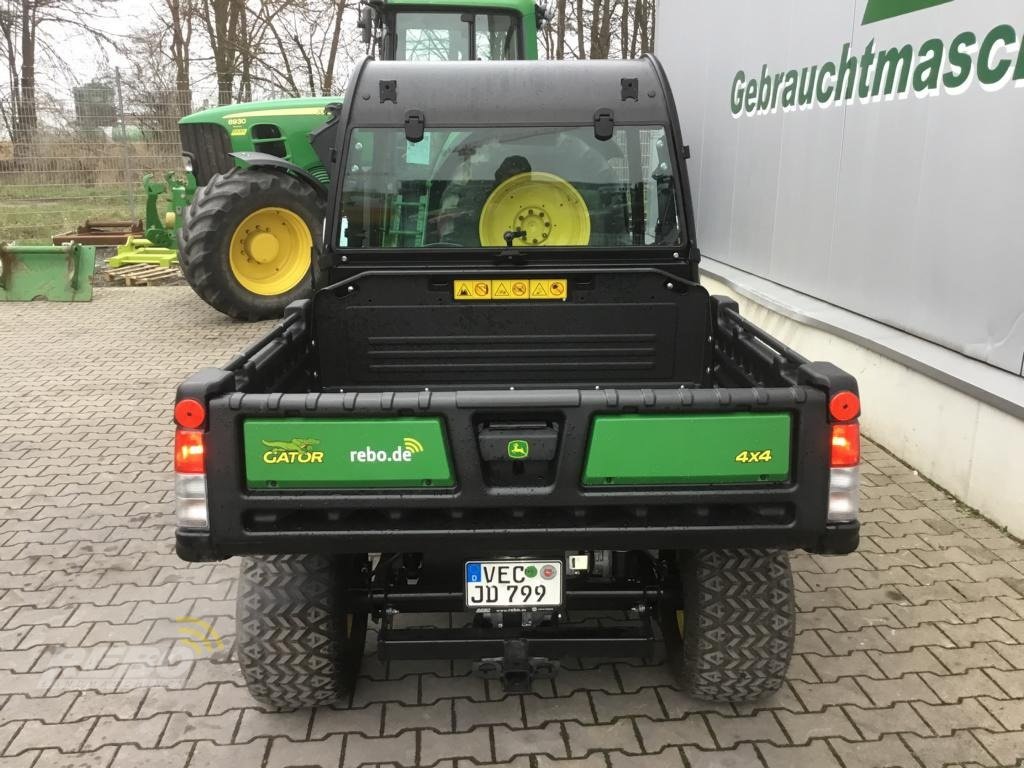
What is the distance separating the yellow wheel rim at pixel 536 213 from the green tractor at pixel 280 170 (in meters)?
4.44

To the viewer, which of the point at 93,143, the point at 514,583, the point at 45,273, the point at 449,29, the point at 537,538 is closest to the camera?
the point at 537,538

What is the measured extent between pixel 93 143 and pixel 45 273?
4.74 m

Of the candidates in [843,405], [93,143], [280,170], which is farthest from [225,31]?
[843,405]

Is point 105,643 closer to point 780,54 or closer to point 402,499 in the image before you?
point 402,499

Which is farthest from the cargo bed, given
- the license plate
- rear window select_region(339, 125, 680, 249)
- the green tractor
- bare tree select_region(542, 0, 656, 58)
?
bare tree select_region(542, 0, 656, 58)

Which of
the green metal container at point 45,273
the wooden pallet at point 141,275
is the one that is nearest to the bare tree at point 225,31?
the wooden pallet at point 141,275

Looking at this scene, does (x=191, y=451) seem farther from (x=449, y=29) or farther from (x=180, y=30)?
(x=180, y=30)

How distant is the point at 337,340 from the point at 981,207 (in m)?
3.33

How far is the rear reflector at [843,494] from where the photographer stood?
8.20 feet

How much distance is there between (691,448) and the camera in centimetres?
246

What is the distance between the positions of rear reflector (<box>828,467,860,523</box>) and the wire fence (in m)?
14.1

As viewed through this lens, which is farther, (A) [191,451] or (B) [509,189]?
(B) [509,189]

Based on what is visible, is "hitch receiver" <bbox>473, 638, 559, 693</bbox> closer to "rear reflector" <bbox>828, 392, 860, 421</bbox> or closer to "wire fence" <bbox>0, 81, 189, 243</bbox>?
"rear reflector" <bbox>828, 392, 860, 421</bbox>

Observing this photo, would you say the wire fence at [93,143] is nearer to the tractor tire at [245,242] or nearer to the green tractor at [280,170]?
the green tractor at [280,170]
